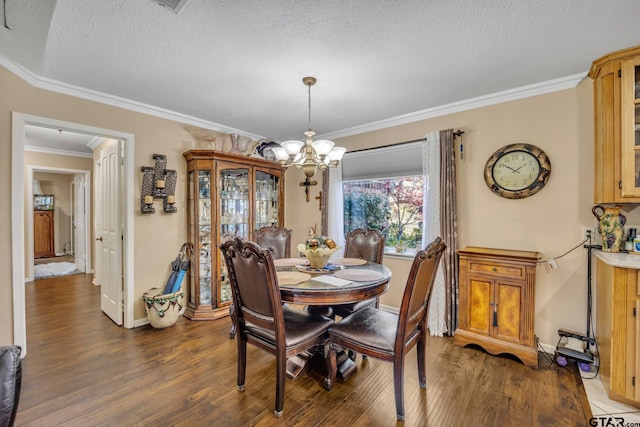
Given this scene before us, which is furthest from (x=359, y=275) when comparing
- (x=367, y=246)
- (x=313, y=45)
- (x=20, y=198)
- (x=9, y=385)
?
(x=20, y=198)

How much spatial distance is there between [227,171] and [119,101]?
1.30m

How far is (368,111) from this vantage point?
10.7 ft

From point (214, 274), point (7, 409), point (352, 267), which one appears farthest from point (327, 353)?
point (214, 274)

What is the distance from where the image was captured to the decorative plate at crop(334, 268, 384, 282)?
212 centimetres

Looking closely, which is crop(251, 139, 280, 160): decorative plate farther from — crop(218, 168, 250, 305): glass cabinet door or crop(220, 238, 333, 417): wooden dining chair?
crop(220, 238, 333, 417): wooden dining chair

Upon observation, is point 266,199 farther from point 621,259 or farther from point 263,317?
point 621,259

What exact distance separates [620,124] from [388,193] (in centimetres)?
218

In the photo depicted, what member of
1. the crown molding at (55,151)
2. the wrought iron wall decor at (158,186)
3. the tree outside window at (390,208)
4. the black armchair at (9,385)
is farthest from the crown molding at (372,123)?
the crown molding at (55,151)

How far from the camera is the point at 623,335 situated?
72.6 inches

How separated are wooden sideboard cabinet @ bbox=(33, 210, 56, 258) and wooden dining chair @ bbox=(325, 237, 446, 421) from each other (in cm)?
869

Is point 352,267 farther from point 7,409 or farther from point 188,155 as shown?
point 188,155

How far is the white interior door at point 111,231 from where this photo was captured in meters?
3.21

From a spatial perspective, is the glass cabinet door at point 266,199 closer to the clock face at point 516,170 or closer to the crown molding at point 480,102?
the crown molding at point 480,102

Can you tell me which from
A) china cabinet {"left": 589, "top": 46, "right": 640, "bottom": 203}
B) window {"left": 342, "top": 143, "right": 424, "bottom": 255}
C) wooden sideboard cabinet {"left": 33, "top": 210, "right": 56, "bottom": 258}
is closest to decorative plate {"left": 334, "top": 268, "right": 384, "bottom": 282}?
window {"left": 342, "top": 143, "right": 424, "bottom": 255}
